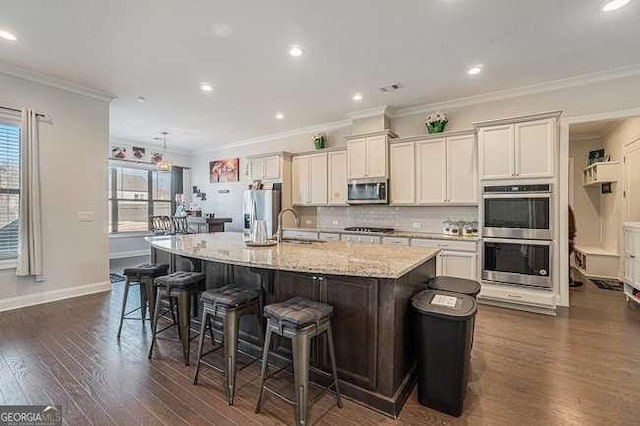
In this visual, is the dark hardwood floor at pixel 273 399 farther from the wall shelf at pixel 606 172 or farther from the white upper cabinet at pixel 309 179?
the white upper cabinet at pixel 309 179

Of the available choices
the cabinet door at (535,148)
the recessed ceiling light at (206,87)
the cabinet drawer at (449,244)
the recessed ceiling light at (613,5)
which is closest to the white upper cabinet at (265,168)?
the recessed ceiling light at (206,87)

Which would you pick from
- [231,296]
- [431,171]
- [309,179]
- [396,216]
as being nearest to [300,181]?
[309,179]

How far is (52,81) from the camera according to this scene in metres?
4.13

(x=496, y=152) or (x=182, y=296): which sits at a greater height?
(x=496, y=152)

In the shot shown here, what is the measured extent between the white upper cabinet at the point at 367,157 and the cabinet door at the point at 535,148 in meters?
1.84

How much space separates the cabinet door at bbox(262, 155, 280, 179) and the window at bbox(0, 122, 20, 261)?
12.1 feet

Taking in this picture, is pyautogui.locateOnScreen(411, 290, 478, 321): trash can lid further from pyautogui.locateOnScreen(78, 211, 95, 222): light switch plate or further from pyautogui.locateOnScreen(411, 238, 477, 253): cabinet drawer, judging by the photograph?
pyautogui.locateOnScreen(78, 211, 95, 222): light switch plate

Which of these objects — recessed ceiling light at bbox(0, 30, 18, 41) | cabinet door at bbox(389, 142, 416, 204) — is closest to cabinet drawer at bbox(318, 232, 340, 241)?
cabinet door at bbox(389, 142, 416, 204)

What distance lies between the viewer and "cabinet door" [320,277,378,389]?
200 cm

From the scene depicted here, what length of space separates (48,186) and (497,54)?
5878mm

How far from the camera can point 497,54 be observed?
3.40 meters

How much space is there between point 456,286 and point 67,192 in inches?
202

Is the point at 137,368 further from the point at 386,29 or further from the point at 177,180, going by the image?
the point at 177,180

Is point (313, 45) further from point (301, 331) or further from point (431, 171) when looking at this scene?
point (301, 331)
